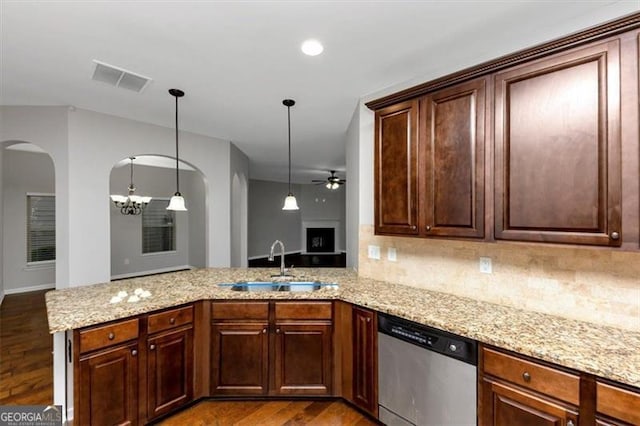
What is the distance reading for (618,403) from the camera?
3.99ft

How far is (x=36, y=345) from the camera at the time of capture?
3.53m

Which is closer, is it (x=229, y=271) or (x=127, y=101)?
(x=127, y=101)

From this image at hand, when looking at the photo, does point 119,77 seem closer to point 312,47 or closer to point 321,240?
point 312,47

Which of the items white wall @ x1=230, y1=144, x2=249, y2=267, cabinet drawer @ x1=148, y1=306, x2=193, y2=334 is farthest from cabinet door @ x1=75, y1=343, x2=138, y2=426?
white wall @ x1=230, y1=144, x2=249, y2=267

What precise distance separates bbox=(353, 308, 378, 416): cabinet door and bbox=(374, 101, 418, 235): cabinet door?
0.70m

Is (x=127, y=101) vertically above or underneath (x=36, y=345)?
above

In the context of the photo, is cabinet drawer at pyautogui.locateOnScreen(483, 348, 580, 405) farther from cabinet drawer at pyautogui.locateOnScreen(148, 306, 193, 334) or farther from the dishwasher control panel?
cabinet drawer at pyautogui.locateOnScreen(148, 306, 193, 334)

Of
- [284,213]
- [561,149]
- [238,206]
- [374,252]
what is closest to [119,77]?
[374,252]

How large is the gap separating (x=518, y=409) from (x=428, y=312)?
61cm

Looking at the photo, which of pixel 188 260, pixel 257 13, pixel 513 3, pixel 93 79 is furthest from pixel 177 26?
pixel 188 260

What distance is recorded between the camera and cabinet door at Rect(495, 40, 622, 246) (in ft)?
4.57

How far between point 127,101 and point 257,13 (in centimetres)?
205

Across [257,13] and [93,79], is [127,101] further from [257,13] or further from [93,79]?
[257,13]

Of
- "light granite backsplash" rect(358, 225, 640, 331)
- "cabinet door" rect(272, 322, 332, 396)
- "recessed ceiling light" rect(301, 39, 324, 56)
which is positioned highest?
"recessed ceiling light" rect(301, 39, 324, 56)
